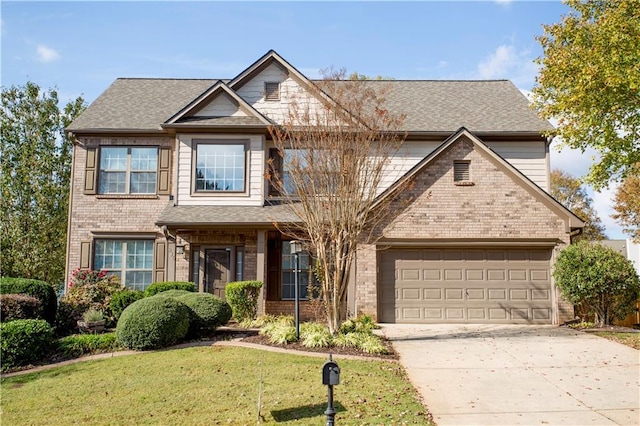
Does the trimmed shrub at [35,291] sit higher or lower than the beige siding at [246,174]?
lower

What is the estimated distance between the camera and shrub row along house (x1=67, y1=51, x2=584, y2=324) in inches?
588

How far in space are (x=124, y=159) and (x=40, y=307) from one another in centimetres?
618

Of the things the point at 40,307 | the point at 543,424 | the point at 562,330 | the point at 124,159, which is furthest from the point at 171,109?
the point at 543,424

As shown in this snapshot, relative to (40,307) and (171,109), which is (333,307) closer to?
(40,307)

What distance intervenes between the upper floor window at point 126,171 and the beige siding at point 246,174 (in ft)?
4.09

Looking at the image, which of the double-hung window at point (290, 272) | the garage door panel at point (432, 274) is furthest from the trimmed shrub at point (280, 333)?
the garage door panel at point (432, 274)

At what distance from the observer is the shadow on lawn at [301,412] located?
6.57 meters

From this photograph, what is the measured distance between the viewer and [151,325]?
10.4 meters

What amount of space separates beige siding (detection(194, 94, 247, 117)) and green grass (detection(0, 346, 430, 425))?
28.9 ft

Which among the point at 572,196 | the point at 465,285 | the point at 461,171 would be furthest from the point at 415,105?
the point at 572,196

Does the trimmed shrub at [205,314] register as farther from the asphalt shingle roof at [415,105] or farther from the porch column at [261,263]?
the asphalt shingle roof at [415,105]

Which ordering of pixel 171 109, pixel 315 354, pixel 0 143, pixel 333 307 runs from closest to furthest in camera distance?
pixel 315 354, pixel 333 307, pixel 171 109, pixel 0 143

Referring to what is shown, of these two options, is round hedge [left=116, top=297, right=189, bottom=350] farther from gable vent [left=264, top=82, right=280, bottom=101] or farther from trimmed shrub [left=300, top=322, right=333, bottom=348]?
gable vent [left=264, top=82, right=280, bottom=101]

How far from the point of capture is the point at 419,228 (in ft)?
49.3
